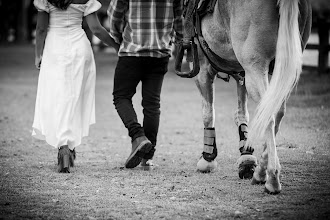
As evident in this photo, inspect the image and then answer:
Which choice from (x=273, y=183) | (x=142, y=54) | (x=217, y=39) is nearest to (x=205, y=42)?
(x=217, y=39)

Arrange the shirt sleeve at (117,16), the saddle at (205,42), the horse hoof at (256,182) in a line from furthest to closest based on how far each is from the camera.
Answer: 1. the shirt sleeve at (117,16)
2. the saddle at (205,42)
3. the horse hoof at (256,182)

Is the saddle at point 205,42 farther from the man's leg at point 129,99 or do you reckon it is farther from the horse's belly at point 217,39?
the man's leg at point 129,99

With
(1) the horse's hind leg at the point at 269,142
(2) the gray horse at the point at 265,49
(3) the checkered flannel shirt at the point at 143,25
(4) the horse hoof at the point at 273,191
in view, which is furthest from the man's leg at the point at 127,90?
(4) the horse hoof at the point at 273,191

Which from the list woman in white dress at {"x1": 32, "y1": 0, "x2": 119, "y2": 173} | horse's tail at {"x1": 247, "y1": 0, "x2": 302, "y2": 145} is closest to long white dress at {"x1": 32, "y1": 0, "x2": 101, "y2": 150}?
woman in white dress at {"x1": 32, "y1": 0, "x2": 119, "y2": 173}

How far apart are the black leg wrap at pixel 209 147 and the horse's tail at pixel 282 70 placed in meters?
1.55

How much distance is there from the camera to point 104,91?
17.6 meters

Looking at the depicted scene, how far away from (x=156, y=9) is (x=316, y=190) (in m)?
2.66

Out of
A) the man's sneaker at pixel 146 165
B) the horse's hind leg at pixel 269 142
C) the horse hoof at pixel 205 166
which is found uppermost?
the horse's hind leg at pixel 269 142

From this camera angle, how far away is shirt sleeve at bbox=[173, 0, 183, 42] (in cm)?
746

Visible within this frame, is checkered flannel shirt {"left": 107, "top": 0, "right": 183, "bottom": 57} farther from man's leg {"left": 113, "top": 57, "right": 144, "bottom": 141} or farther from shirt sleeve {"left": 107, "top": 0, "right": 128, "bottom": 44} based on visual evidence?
man's leg {"left": 113, "top": 57, "right": 144, "bottom": 141}

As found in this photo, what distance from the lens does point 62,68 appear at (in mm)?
7328

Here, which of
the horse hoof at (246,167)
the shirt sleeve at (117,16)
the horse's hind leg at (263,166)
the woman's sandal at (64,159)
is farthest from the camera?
the shirt sleeve at (117,16)

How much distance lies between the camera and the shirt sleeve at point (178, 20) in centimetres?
746

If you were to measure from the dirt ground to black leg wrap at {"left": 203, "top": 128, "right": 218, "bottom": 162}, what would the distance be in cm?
19
